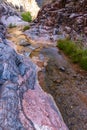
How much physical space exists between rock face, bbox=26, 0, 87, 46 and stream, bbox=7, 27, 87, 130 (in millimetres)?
2929

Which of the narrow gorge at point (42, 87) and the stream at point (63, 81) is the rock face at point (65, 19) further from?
A: the stream at point (63, 81)

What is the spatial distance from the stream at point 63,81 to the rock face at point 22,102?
0.46m

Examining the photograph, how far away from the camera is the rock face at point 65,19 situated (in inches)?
668

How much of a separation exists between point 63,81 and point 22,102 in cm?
331

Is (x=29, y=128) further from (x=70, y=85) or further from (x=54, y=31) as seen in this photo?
(x=54, y=31)

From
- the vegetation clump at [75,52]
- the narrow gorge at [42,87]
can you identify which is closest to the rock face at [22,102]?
the narrow gorge at [42,87]

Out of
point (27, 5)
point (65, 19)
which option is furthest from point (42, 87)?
point (27, 5)

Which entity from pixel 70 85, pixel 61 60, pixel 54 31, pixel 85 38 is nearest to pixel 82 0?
pixel 54 31

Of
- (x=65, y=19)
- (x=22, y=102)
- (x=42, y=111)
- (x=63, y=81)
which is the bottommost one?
(x=63, y=81)

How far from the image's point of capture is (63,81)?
10016mm

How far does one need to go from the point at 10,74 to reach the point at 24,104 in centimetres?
139

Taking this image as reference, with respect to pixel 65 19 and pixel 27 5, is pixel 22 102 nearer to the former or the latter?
pixel 65 19

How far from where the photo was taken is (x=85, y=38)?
15.4m

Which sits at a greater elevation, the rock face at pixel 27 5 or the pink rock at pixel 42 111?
the pink rock at pixel 42 111
